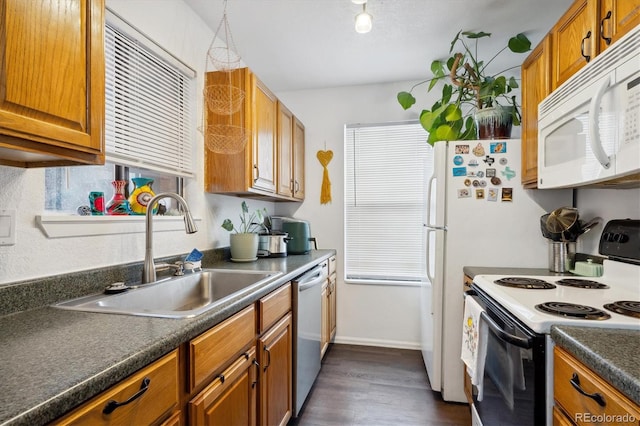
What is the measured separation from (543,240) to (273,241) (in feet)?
5.80

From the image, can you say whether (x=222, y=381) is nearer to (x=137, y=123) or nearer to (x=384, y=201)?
(x=137, y=123)

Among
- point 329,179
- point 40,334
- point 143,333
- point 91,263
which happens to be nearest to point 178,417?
point 143,333

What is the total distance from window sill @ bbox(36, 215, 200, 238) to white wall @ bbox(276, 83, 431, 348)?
5.60 feet

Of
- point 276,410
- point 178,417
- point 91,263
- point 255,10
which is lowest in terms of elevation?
point 276,410

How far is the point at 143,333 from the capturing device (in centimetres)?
84

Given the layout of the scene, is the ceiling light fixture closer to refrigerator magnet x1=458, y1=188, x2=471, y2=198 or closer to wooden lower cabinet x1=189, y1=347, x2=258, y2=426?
refrigerator magnet x1=458, y1=188, x2=471, y2=198

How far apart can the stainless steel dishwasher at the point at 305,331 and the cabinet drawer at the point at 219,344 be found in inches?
21.3

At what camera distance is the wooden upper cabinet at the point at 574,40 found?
1.35 metres

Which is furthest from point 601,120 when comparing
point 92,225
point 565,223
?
point 92,225

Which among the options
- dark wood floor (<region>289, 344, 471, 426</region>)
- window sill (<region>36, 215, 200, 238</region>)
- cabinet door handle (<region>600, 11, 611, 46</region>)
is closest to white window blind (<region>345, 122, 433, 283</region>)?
dark wood floor (<region>289, 344, 471, 426</region>)

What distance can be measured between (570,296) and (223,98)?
2057 millimetres

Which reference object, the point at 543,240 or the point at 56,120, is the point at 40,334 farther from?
the point at 543,240

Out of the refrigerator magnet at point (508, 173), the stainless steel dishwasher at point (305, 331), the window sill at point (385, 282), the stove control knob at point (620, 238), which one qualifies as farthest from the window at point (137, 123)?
the stove control knob at point (620, 238)

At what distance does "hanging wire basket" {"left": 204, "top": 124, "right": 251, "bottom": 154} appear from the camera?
6.52 ft
